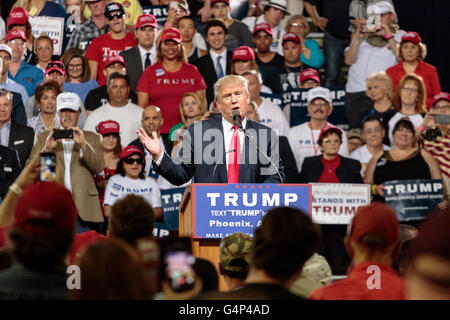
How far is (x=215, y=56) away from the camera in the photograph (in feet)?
34.1

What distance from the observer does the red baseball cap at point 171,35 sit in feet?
31.9

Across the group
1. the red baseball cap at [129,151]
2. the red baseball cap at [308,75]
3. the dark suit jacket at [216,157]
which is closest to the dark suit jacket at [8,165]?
the red baseball cap at [129,151]

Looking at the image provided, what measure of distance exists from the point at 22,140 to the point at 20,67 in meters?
1.89

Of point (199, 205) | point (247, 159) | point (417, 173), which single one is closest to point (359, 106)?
point (417, 173)

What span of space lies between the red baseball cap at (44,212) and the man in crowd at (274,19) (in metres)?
8.90

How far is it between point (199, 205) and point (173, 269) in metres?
2.07

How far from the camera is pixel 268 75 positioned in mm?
10617

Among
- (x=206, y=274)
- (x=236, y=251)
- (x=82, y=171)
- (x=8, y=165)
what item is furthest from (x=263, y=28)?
(x=206, y=274)

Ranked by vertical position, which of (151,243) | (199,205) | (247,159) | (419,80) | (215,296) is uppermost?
(419,80)

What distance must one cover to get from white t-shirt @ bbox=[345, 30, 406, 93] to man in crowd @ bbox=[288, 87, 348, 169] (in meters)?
1.41

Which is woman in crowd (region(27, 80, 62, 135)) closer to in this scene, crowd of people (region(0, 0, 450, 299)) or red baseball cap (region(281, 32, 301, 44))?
crowd of people (region(0, 0, 450, 299))

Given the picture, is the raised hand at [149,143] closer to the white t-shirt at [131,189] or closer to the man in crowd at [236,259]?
the man in crowd at [236,259]

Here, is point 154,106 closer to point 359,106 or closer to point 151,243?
point 359,106

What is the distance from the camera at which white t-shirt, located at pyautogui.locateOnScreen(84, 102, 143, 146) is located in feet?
30.2
